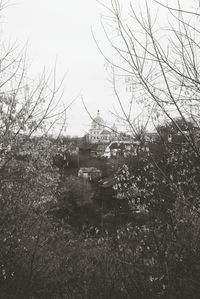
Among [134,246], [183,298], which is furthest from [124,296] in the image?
[183,298]

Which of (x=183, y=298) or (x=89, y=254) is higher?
(x=183, y=298)

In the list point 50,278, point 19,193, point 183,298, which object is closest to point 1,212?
point 19,193

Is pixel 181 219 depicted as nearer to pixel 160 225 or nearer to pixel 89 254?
pixel 160 225

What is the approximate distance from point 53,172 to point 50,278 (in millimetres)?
3433

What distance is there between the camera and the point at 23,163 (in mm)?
6070

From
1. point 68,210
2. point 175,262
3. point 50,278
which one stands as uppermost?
point 175,262

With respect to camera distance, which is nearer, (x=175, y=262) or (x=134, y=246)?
(x=175, y=262)

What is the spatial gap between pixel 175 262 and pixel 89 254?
652 centimetres

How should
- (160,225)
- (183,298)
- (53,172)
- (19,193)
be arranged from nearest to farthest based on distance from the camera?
(183,298) → (160,225) → (19,193) → (53,172)

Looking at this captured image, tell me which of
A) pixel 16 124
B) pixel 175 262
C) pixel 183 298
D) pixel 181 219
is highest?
pixel 16 124

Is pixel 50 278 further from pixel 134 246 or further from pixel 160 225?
pixel 160 225

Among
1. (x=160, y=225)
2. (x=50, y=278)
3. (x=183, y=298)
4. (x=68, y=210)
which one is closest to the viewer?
(x=183, y=298)

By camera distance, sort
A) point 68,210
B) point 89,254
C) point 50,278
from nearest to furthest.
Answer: point 50,278
point 89,254
point 68,210

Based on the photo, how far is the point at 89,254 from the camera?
1059 cm
